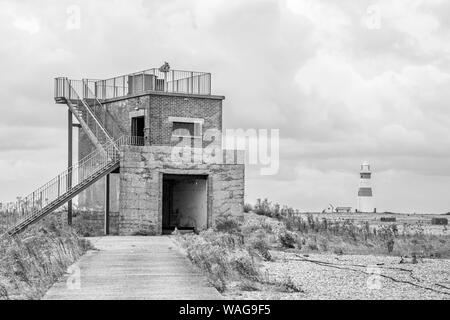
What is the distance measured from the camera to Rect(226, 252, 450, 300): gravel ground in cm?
1341

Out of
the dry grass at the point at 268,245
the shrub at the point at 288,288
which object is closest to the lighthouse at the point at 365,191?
the dry grass at the point at 268,245

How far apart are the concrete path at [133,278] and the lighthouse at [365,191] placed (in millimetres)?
37691

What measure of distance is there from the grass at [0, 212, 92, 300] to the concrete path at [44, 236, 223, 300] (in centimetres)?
24

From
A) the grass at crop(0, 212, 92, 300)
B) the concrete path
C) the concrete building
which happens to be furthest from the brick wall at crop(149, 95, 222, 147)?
the concrete path

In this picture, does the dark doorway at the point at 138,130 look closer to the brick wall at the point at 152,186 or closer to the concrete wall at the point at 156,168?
the concrete wall at the point at 156,168

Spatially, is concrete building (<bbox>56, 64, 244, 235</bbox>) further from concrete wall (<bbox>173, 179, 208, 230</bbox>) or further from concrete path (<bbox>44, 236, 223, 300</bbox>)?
concrete path (<bbox>44, 236, 223, 300</bbox>)

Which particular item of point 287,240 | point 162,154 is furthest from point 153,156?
point 287,240

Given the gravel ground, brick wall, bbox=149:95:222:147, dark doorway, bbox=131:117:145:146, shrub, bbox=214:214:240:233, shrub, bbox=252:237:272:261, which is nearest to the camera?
the gravel ground

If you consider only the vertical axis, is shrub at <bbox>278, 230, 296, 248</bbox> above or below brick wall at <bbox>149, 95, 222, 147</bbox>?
below

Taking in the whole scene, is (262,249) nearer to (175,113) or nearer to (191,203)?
(175,113)

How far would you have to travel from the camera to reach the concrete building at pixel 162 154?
102 ft

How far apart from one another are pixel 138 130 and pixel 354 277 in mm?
18928
